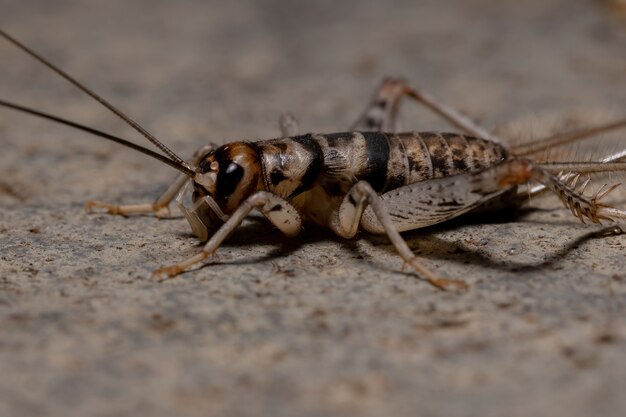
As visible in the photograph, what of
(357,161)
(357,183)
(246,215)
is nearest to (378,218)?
(357,183)

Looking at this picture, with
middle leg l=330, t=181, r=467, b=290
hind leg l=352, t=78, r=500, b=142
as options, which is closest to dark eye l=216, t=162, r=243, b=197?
middle leg l=330, t=181, r=467, b=290

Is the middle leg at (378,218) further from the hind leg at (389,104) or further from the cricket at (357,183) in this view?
the hind leg at (389,104)

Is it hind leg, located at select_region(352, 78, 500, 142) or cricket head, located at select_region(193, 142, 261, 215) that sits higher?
hind leg, located at select_region(352, 78, 500, 142)

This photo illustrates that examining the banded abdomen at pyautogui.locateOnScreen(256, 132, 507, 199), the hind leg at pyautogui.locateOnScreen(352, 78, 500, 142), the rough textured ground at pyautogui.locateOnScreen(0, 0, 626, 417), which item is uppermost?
the hind leg at pyautogui.locateOnScreen(352, 78, 500, 142)

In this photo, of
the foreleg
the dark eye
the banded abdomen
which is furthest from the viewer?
the banded abdomen

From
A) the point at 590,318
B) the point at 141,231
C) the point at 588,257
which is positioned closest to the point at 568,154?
the point at 588,257

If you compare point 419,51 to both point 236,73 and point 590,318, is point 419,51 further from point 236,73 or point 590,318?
point 590,318

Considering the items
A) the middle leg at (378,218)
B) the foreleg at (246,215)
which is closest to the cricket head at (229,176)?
the foreleg at (246,215)

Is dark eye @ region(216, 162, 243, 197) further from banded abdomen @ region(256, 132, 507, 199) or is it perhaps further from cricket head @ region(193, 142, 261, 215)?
banded abdomen @ region(256, 132, 507, 199)
